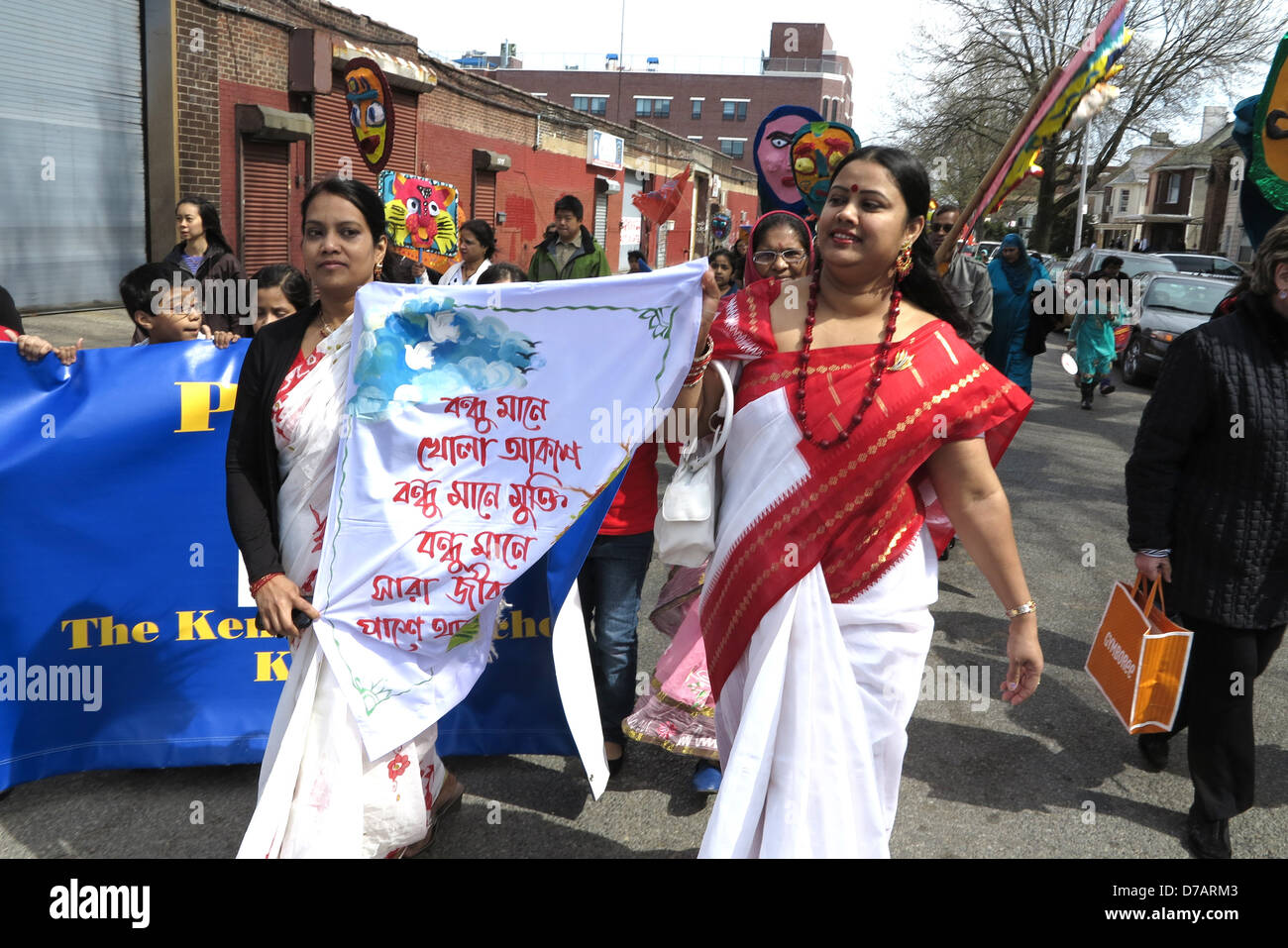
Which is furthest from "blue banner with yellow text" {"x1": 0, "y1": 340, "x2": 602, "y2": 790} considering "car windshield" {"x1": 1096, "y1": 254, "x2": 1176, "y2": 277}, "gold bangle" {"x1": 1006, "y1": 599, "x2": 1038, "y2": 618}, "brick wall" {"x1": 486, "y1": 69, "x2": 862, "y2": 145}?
"brick wall" {"x1": 486, "y1": 69, "x2": 862, "y2": 145}

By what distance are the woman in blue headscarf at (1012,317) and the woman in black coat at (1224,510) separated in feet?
14.4

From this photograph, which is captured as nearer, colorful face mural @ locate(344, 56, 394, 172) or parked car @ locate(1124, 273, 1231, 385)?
colorful face mural @ locate(344, 56, 394, 172)

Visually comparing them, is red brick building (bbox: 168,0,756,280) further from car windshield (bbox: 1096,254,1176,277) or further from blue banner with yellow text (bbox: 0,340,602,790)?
car windshield (bbox: 1096,254,1176,277)

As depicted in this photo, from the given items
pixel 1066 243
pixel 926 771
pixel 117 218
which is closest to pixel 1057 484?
pixel 926 771

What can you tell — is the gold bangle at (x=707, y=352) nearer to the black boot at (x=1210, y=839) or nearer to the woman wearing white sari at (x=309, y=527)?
the woman wearing white sari at (x=309, y=527)

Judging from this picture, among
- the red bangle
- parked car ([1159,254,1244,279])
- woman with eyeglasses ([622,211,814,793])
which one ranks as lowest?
woman with eyeglasses ([622,211,814,793])

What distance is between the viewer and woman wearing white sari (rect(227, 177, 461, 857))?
2.59 meters

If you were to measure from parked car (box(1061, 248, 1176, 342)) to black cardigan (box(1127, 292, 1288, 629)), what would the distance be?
10548 millimetres

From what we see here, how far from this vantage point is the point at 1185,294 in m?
15.4

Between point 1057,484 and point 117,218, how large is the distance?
10.4 m

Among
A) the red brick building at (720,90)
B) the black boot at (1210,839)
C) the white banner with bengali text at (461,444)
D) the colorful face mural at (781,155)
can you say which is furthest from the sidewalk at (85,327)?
the red brick building at (720,90)

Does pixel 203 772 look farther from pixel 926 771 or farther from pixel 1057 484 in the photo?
pixel 1057 484

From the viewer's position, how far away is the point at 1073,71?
8.59 feet

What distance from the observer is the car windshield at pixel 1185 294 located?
15.2 m
